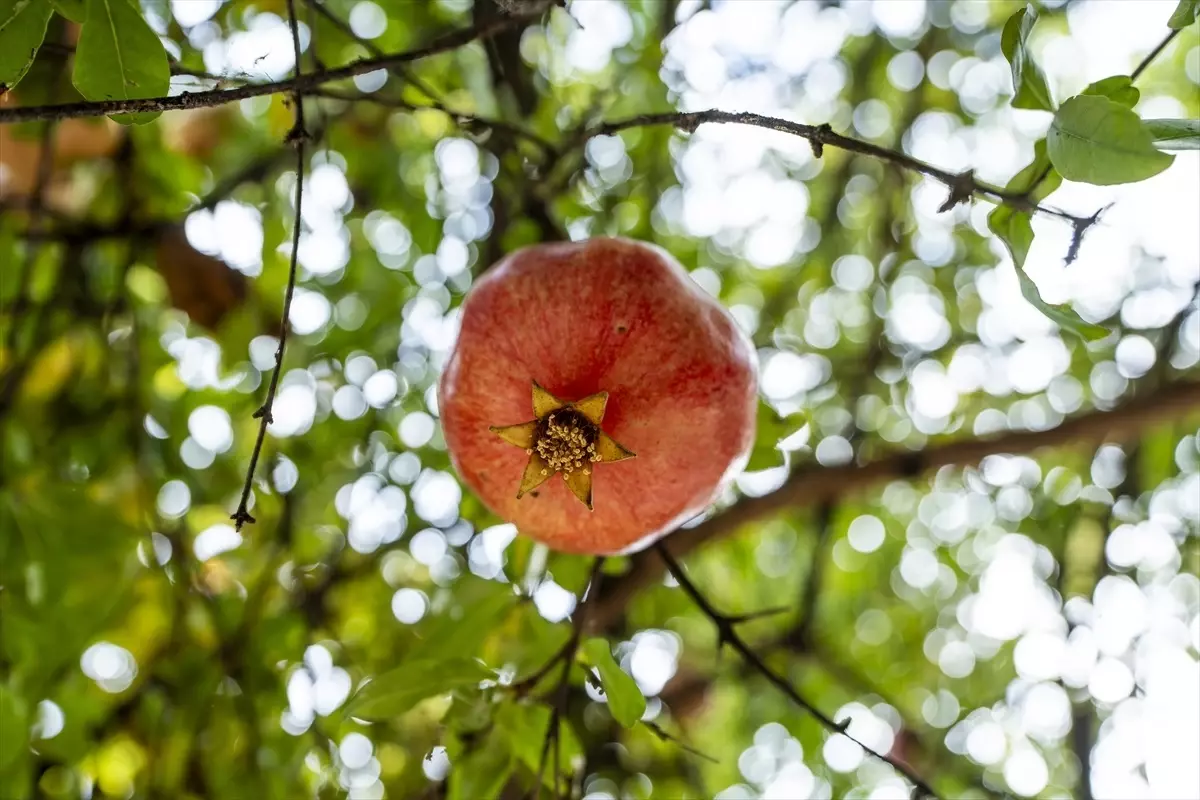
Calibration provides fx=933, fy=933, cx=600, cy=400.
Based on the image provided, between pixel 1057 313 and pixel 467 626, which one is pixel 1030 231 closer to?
pixel 1057 313

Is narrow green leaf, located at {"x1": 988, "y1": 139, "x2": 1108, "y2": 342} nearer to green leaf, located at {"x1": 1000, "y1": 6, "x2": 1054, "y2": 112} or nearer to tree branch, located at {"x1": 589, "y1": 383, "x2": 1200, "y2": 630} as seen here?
green leaf, located at {"x1": 1000, "y1": 6, "x2": 1054, "y2": 112}

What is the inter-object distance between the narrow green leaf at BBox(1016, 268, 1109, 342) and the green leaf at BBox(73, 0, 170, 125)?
676 millimetres

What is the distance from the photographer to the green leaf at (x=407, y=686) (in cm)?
95

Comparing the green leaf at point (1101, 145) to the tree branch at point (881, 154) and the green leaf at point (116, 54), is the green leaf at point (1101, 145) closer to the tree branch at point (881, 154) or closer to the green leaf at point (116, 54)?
the tree branch at point (881, 154)

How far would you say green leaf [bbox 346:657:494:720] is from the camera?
95 cm

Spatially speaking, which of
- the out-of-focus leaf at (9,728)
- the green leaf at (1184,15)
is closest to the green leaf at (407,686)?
the out-of-focus leaf at (9,728)

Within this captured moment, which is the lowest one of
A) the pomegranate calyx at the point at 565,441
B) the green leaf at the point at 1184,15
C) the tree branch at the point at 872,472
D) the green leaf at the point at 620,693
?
the tree branch at the point at 872,472

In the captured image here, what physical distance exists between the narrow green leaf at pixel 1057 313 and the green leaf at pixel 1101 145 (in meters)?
0.08

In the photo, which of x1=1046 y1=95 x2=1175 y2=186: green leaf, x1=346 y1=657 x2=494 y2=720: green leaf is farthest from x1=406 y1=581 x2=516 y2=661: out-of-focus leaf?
x1=1046 y1=95 x2=1175 y2=186: green leaf

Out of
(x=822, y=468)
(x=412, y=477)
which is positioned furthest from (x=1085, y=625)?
(x=412, y=477)

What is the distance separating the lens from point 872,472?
154 centimetres

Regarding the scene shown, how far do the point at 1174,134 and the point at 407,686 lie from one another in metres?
Answer: 0.83

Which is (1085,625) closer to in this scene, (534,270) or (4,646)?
(534,270)

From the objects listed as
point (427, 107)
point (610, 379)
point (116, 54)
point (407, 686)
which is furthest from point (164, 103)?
point (407, 686)
